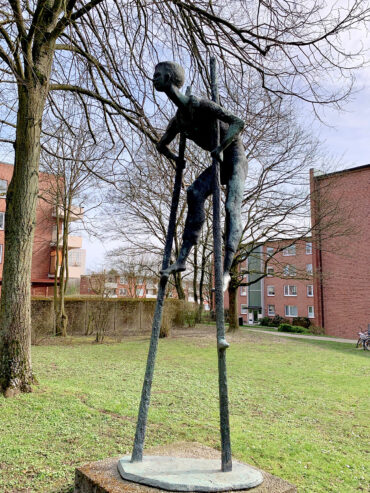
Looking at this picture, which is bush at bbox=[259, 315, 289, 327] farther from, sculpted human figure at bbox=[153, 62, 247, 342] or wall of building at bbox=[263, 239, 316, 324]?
sculpted human figure at bbox=[153, 62, 247, 342]

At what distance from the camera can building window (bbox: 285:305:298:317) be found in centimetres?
4266

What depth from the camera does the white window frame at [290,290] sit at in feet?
141

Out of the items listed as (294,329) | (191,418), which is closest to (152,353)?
(191,418)

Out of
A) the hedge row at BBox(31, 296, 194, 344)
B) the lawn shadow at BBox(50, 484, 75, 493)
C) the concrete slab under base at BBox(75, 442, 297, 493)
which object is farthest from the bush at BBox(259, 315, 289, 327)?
the lawn shadow at BBox(50, 484, 75, 493)

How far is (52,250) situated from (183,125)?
31202mm

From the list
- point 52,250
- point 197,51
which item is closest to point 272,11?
point 197,51

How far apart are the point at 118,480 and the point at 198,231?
6.68 ft

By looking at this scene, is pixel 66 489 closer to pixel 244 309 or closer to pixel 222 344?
pixel 222 344

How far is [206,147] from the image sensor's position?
3496mm

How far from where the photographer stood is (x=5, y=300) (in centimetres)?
623

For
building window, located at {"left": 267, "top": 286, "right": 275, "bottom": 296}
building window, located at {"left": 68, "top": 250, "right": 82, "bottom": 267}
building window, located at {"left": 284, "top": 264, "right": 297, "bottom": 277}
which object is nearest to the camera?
building window, located at {"left": 284, "top": 264, "right": 297, "bottom": 277}

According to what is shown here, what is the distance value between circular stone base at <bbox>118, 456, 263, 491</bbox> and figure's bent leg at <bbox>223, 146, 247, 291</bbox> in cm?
136

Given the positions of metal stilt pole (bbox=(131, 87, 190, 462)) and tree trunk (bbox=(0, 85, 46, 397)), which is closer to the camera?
metal stilt pole (bbox=(131, 87, 190, 462))

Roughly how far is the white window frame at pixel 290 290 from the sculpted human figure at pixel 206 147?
41.4 metres
